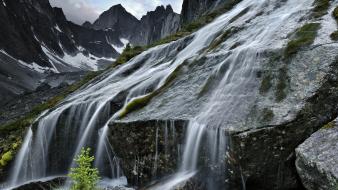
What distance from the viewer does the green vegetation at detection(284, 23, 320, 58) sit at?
12.9 meters

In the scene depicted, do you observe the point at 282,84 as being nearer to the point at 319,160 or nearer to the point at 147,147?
the point at 319,160

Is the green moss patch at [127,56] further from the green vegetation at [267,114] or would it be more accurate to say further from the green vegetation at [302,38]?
the green vegetation at [267,114]

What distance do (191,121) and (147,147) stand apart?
2.19 metres

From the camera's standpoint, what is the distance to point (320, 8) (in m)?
17.9

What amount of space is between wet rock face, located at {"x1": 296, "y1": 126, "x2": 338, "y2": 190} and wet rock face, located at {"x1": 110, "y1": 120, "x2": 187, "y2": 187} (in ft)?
13.9

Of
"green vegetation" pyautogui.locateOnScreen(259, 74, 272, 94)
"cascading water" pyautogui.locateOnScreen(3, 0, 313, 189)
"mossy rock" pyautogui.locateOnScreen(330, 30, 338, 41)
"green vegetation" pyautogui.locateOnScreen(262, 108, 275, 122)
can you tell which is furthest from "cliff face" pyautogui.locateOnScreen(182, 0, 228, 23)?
"green vegetation" pyautogui.locateOnScreen(262, 108, 275, 122)

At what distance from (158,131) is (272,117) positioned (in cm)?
427

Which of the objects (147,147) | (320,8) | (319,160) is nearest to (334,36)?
(320,8)

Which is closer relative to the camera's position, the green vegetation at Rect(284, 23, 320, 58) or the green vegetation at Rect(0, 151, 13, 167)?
the green vegetation at Rect(284, 23, 320, 58)

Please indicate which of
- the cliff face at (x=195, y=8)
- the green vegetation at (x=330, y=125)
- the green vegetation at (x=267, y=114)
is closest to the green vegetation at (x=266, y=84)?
the green vegetation at (x=267, y=114)

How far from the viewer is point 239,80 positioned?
13289mm

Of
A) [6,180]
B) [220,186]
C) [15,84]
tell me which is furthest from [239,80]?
[15,84]

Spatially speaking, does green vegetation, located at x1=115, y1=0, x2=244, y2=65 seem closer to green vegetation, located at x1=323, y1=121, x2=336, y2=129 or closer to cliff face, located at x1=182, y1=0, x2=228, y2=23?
cliff face, located at x1=182, y1=0, x2=228, y2=23

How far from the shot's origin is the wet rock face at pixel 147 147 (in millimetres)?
12438
